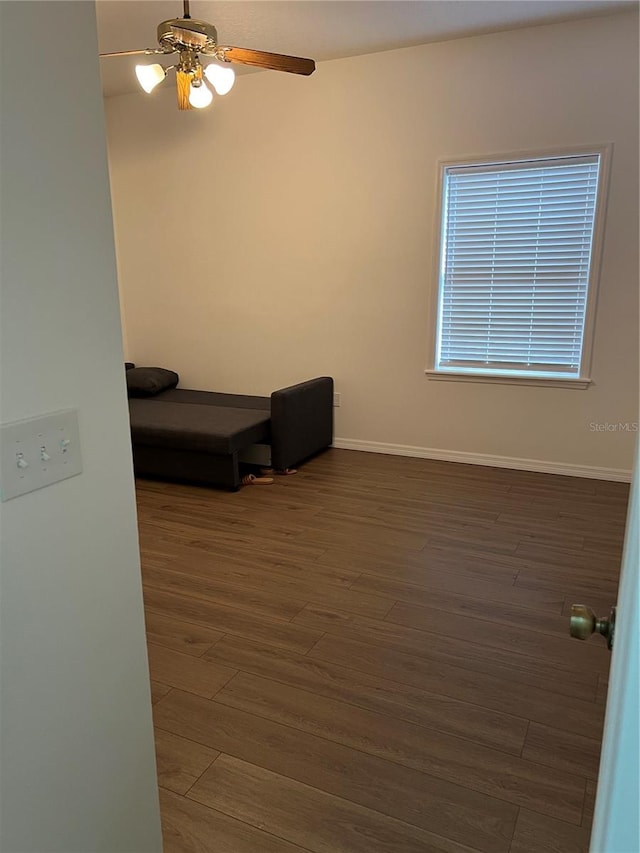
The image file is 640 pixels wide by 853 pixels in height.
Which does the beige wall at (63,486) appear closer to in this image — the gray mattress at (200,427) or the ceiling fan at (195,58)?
the ceiling fan at (195,58)

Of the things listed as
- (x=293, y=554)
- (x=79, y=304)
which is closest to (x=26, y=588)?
(x=79, y=304)

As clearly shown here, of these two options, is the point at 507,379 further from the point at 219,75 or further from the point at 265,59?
the point at 219,75

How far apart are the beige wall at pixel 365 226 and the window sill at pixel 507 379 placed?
0.18 ft

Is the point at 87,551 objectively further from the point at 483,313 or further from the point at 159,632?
the point at 483,313

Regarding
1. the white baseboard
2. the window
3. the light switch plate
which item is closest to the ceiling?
the window

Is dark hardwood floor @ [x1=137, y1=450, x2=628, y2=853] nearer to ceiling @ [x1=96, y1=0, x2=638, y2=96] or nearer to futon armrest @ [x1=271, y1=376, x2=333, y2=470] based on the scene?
futon armrest @ [x1=271, y1=376, x2=333, y2=470]

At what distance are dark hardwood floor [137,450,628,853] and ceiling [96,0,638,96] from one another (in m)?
2.95

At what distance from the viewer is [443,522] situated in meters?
3.43

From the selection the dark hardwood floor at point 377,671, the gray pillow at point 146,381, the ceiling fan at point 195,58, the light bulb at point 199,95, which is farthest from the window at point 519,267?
the gray pillow at point 146,381

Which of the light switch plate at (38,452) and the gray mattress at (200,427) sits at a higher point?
the light switch plate at (38,452)

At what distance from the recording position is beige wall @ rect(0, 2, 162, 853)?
2.77ft

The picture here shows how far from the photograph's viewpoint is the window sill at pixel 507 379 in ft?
13.4

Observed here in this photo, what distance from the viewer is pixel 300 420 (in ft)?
14.3

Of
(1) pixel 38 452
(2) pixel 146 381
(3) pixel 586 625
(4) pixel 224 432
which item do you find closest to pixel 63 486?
(1) pixel 38 452
